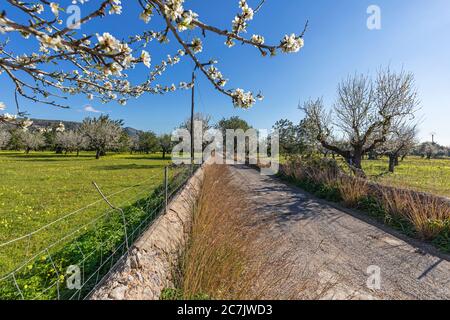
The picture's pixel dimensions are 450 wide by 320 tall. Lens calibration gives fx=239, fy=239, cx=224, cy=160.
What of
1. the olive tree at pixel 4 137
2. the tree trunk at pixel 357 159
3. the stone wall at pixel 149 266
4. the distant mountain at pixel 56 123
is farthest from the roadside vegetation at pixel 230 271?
the olive tree at pixel 4 137

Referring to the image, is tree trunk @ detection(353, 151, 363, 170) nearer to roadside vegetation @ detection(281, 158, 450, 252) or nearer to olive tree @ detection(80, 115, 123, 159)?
roadside vegetation @ detection(281, 158, 450, 252)

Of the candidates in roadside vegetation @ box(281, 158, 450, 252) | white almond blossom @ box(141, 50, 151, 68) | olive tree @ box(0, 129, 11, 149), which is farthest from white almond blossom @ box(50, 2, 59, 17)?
olive tree @ box(0, 129, 11, 149)

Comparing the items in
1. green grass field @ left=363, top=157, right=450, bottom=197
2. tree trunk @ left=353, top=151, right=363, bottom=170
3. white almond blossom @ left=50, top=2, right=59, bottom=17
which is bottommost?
green grass field @ left=363, top=157, right=450, bottom=197

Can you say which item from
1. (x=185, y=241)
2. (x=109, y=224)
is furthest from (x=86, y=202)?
(x=185, y=241)

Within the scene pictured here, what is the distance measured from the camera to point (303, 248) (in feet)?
14.7

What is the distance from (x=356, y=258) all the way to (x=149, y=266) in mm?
3514

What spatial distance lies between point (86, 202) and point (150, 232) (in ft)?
21.3

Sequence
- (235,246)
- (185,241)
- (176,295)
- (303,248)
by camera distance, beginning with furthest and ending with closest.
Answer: (303,248), (185,241), (235,246), (176,295)

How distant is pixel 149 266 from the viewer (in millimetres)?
2686

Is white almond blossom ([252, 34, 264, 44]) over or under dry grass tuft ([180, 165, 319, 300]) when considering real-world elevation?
over

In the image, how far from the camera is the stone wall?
2195 mm

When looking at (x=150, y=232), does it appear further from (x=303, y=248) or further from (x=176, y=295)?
(x=303, y=248)

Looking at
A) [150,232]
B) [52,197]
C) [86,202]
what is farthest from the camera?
[52,197]

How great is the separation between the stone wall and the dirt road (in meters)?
1.72
